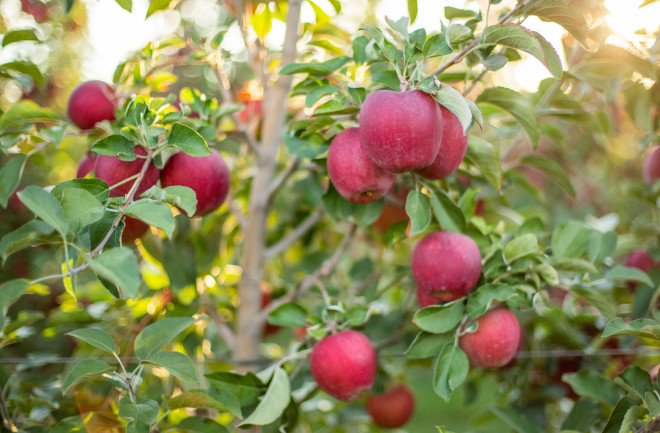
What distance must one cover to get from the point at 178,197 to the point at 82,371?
0.28 metres

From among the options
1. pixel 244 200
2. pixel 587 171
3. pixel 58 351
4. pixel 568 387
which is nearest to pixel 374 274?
pixel 244 200

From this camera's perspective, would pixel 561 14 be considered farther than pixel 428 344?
No

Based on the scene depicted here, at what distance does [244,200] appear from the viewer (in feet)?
5.04

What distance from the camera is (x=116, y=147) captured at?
0.82 meters

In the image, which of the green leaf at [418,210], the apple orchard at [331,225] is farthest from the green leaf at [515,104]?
the green leaf at [418,210]

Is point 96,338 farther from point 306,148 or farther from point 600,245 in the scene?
point 600,245

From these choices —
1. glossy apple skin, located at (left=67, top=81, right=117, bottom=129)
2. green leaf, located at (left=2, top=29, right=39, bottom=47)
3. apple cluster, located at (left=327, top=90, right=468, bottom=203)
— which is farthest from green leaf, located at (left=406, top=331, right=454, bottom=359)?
green leaf, located at (left=2, top=29, right=39, bottom=47)

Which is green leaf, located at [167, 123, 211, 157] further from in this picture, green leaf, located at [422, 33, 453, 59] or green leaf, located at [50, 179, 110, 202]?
green leaf, located at [422, 33, 453, 59]

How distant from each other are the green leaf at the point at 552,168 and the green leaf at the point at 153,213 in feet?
3.03

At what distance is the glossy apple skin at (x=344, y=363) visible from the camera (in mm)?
941

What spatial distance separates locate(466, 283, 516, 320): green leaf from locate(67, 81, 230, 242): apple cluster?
492 millimetres

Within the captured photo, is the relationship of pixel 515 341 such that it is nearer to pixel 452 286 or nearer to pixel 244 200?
pixel 452 286

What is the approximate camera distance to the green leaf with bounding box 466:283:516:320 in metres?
0.87

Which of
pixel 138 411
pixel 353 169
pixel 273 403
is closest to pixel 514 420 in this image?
pixel 273 403
